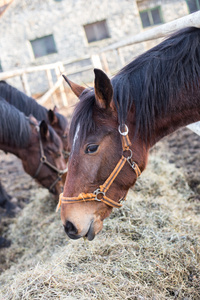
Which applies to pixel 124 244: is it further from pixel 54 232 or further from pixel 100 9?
pixel 100 9

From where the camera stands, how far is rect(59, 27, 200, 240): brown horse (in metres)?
1.53

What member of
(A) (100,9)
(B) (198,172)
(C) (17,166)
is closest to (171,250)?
(B) (198,172)

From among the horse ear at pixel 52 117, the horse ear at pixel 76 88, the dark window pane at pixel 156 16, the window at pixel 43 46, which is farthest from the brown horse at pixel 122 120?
the dark window pane at pixel 156 16

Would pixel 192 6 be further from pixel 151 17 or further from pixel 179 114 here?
pixel 179 114

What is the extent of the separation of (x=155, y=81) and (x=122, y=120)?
307 mm

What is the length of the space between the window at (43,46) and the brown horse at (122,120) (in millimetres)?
13934

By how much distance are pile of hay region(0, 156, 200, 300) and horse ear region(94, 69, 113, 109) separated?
Answer: 1.18 meters

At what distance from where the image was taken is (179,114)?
5.31 ft

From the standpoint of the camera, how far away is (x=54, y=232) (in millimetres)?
3059

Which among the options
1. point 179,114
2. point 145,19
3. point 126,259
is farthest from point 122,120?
point 145,19

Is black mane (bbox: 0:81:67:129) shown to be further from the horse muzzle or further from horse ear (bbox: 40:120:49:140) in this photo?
the horse muzzle

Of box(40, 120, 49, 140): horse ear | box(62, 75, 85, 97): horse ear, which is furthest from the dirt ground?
box(62, 75, 85, 97): horse ear

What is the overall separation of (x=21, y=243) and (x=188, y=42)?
3.10 m

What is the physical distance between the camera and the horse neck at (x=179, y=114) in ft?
5.14
